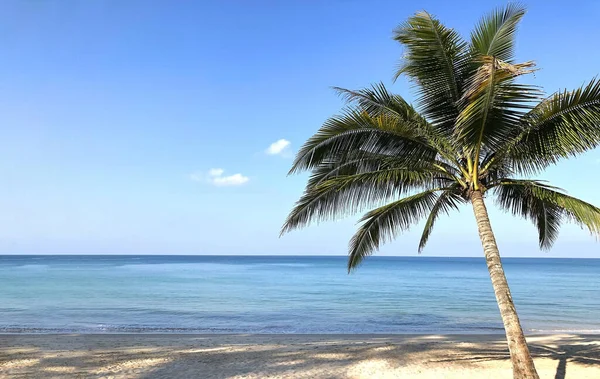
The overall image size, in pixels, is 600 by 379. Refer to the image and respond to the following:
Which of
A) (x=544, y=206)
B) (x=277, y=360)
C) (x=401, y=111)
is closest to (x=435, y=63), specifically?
(x=401, y=111)

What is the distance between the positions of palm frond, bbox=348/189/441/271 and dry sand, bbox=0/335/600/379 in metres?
2.32

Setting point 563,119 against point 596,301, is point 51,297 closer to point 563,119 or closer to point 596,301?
point 563,119

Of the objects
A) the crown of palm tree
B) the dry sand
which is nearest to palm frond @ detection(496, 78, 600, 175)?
the crown of palm tree

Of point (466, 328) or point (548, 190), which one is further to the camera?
point (466, 328)

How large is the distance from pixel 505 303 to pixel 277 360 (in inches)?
206

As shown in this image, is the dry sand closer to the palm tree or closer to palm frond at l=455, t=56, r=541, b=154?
the palm tree

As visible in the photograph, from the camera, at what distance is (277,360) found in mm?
9359

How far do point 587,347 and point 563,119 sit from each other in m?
7.68

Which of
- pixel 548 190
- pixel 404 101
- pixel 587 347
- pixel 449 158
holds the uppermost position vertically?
pixel 404 101

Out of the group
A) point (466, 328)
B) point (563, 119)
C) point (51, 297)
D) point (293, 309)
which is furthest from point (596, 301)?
point (51, 297)

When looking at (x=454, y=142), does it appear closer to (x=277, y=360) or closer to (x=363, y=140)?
(x=363, y=140)

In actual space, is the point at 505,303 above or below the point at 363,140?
below

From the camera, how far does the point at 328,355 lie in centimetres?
980

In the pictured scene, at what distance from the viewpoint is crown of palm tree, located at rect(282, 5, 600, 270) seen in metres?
6.12
